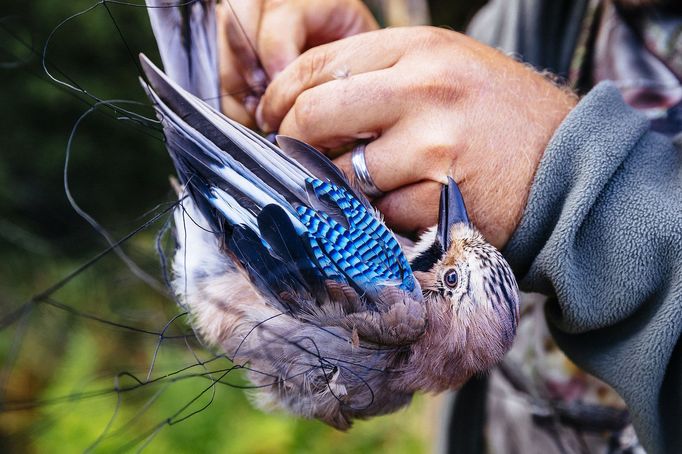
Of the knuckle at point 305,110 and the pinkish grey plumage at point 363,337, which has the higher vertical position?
the knuckle at point 305,110

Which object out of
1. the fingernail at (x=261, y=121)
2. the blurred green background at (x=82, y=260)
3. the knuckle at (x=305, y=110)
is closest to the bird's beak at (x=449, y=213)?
the knuckle at (x=305, y=110)

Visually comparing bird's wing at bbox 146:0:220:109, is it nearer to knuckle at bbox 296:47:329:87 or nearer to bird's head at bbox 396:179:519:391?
knuckle at bbox 296:47:329:87

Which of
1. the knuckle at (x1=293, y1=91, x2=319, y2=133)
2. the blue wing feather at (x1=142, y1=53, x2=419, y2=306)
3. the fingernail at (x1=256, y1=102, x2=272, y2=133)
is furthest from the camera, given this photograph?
the fingernail at (x1=256, y1=102, x2=272, y2=133)

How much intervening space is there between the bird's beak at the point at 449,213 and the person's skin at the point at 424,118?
0.03 meters

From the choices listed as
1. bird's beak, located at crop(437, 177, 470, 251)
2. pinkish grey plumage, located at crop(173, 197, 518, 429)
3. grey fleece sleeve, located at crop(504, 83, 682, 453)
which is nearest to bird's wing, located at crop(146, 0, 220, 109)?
pinkish grey plumage, located at crop(173, 197, 518, 429)

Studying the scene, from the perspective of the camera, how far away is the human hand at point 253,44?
1007 mm

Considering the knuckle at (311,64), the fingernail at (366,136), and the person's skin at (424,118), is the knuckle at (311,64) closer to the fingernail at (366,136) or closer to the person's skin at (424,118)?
the person's skin at (424,118)

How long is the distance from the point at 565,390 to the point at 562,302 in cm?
61

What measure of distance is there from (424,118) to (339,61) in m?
0.15

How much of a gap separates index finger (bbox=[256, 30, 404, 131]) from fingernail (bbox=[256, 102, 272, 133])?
79mm

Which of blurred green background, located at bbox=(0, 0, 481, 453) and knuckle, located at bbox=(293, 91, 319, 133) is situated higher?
knuckle, located at bbox=(293, 91, 319, 133)

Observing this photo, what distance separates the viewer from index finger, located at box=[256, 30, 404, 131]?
0.89 m

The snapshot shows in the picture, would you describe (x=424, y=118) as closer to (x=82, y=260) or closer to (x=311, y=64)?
(x=311, y=64)

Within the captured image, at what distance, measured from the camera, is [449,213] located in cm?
81
